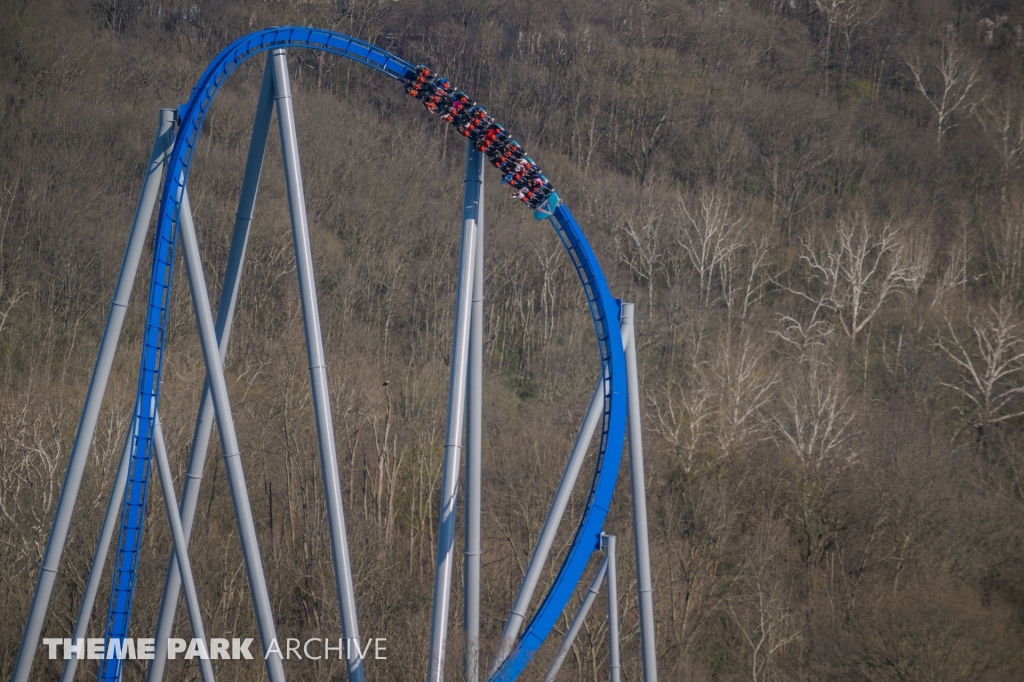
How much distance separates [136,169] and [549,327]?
12.8m

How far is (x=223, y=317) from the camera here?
34.8 feet

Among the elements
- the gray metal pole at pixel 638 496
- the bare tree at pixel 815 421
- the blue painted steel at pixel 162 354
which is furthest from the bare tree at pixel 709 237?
the blue painted steel at pixel 162 354

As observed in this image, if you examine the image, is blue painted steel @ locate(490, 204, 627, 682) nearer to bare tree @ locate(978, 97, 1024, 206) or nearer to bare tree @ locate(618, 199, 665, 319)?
bare tree @ locate(618, 199, 665, 319)

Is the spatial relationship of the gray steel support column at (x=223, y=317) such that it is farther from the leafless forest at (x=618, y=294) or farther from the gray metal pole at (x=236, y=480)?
the leafless forest at (x=618, y=294)

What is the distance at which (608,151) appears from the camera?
4094 centimetres

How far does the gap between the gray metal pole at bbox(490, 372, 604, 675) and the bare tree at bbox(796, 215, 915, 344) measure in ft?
68.9

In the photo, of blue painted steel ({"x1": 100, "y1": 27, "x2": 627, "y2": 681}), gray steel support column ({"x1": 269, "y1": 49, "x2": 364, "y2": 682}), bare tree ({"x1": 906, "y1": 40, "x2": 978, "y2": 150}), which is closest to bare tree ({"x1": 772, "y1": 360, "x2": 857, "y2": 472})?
blue painted steel ({"x1": 100, "y1": 27, "x2": 627, "y2": 681})

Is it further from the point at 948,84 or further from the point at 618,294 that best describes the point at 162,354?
the point at 948,84

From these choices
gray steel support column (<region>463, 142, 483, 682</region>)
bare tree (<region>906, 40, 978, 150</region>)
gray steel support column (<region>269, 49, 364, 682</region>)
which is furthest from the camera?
bare tree (<region>906, 40, 978, 150</region>)

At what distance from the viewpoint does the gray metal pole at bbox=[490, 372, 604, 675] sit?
37.0 feet

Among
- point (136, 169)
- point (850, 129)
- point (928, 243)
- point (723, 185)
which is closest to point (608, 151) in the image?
point (723, 185)

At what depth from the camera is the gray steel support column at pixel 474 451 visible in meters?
11.0

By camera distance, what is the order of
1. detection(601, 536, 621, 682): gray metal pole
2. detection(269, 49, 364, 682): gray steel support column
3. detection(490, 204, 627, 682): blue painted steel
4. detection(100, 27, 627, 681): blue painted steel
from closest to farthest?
detection(100, 27, 627, 681): blue painted steel
detection(269, 49, 364, 682): gray steel support column
detection(490, 204, 627, 682): blue painted steel
detection(601, 536, 621, 682): gray metal pole

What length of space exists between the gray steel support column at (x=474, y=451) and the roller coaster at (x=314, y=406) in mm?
17
